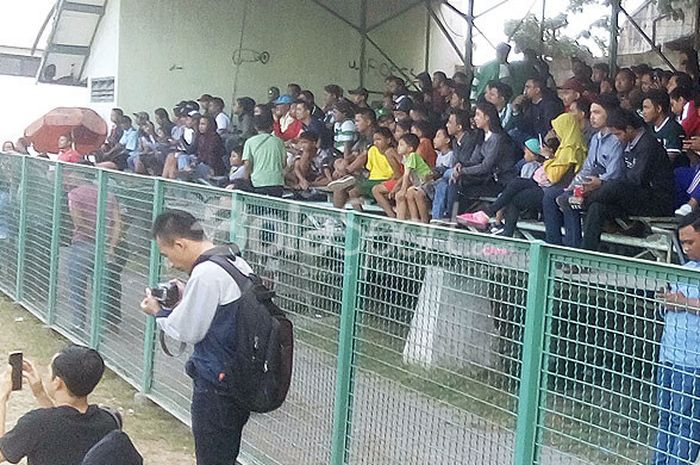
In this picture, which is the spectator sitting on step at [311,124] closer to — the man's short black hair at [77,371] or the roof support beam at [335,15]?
the roof support beam at [335,15]

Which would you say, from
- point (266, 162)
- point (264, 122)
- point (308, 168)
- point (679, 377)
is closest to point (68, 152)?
point (264, 122)

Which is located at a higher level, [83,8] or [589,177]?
[83,8]

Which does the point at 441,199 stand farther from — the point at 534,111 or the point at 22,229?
the point at 22,229

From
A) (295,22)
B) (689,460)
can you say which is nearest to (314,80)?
(295,22)

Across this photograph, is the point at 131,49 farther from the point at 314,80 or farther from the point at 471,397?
the point at 471,397

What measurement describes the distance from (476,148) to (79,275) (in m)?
3.79

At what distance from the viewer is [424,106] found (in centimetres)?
1237

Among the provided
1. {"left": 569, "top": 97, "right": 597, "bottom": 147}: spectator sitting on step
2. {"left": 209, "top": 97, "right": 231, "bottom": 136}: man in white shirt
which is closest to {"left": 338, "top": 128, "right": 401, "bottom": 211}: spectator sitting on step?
{"left": 569, "top": 97, "right": 597, "bottom": 147}: spectator sitting on step

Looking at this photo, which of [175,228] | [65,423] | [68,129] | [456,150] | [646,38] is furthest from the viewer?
[68,129]

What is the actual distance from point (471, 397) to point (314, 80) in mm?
13709

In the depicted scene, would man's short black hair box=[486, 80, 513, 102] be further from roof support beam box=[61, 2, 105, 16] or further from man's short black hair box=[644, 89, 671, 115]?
roof support beam box=[61, 2, 105, 16]

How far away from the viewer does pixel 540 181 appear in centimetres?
864

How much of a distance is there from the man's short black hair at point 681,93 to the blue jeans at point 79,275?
17.6 ft

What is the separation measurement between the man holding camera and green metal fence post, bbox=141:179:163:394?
2.20 meters
